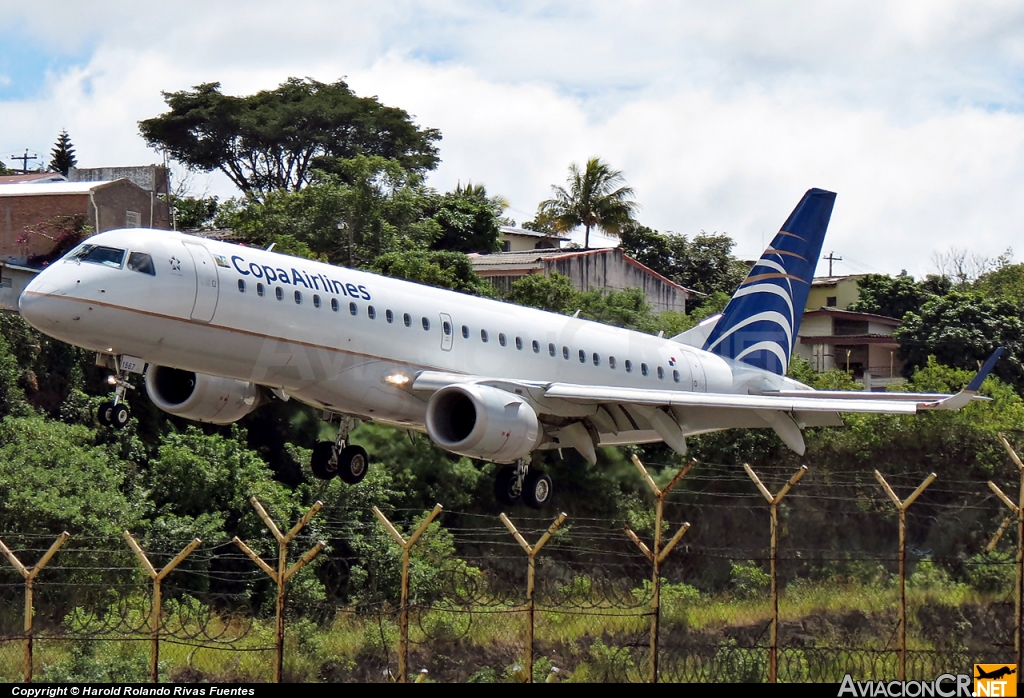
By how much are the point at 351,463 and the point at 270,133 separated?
51.1 metres

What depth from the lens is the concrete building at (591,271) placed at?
56.3 meters

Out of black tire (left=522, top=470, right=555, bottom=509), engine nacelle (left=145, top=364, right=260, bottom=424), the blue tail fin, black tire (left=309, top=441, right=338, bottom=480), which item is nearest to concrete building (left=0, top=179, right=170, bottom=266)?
engine nacelle (left=145, top=364, right=260, bottom=424)

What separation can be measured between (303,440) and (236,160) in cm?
3958

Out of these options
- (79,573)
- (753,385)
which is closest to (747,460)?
(753,385)

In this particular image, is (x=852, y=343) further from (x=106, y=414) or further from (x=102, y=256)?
(x=102, y=256)

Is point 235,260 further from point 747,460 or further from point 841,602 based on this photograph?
point 747,460

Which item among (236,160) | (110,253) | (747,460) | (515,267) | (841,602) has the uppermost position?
(236,160)

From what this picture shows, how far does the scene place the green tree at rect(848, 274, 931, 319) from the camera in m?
62.1

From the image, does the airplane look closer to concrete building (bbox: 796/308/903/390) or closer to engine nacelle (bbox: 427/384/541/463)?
engine nacelle (bbox: 427/384/541/463)

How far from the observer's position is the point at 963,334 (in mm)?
53406

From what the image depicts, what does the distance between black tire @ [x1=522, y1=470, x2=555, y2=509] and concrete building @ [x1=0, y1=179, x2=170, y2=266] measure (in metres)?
23.5

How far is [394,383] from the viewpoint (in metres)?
23.5

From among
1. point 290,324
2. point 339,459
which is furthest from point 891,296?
point 290,324

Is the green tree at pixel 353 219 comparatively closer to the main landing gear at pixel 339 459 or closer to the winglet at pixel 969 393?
the main landing gear at pixel 339 459
